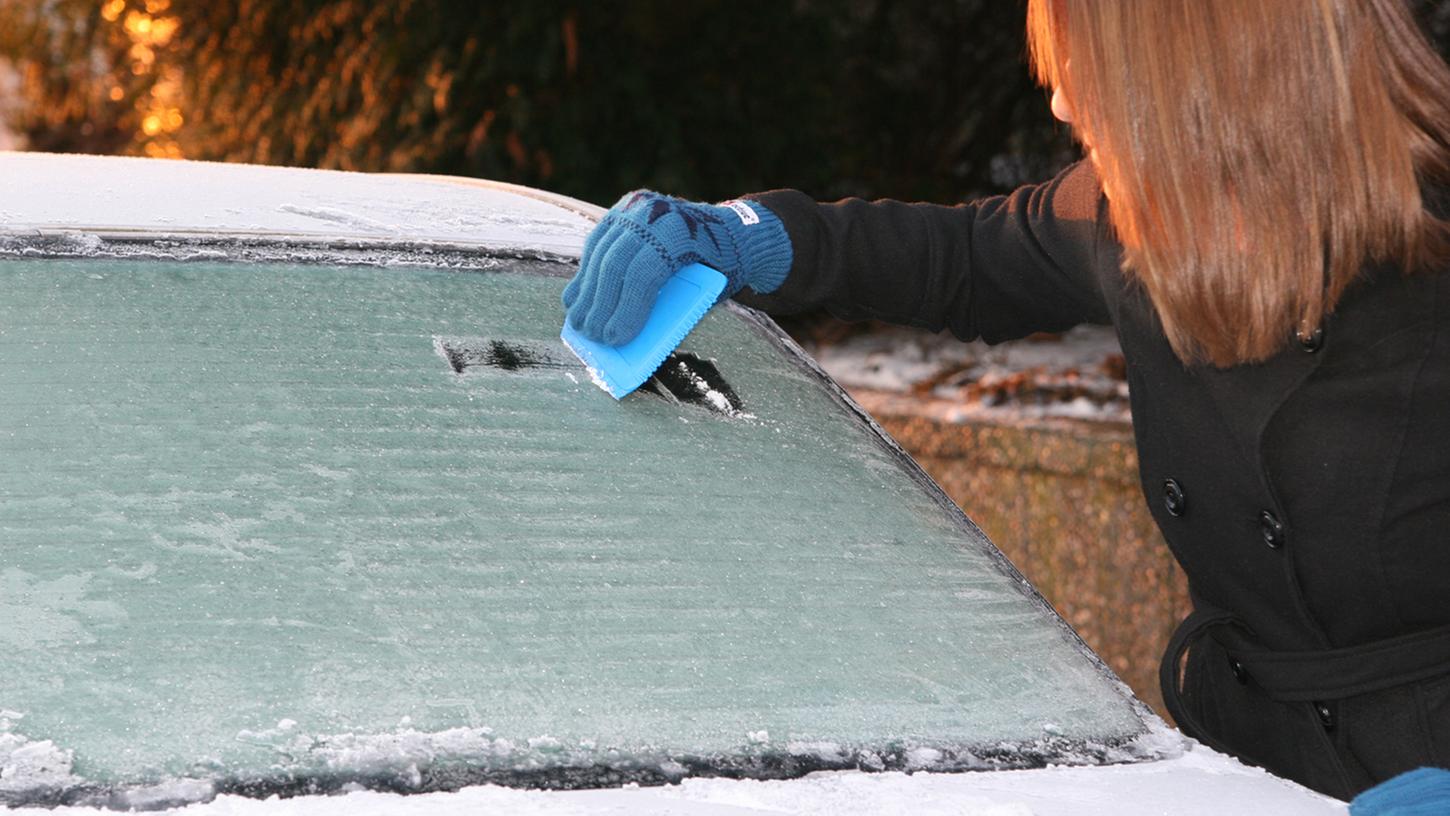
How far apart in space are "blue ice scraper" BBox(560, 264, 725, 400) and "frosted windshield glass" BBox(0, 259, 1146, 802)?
0.02 meters

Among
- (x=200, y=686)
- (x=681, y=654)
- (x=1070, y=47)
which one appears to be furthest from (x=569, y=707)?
(x=1070, y=47)

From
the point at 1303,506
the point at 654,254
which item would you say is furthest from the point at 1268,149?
the point at 654,254

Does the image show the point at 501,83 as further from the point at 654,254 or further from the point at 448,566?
the point at 448,566

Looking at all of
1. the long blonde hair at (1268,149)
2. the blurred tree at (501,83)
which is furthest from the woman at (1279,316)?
the blurred tree at (501,83)

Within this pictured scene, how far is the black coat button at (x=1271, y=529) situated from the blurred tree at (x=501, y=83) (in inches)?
163

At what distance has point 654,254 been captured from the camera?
5.49ft

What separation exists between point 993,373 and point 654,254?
3.66 m

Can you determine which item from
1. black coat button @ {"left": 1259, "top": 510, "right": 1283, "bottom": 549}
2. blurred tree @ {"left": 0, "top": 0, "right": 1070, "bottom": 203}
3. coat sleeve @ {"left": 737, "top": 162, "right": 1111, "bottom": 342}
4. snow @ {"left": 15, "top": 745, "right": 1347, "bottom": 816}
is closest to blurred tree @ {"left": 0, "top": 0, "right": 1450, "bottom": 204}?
blurred tree @ {"left": 0, "top": 0, "right": 1070, "bottom": 203}

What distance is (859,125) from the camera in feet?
23.7

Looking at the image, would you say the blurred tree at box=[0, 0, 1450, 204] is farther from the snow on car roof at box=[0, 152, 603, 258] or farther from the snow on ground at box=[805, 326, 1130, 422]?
the snow on car roof at box=[0, 152, 603, 258]

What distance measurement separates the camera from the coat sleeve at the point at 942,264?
71.5 inches

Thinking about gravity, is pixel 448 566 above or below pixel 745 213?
below

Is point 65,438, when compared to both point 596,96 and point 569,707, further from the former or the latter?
point 596,96

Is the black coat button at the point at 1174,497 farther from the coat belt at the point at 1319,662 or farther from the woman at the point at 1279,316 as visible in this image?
the coat belt at the point at 1319,662
